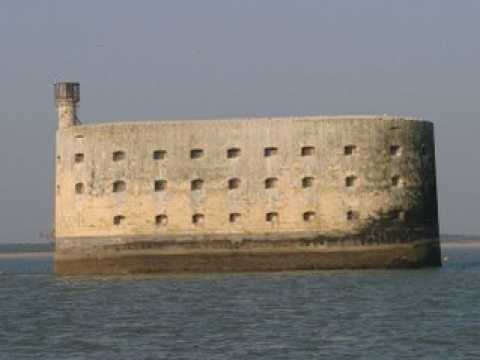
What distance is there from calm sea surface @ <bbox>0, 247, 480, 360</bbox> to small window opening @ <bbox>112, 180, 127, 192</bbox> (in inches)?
106

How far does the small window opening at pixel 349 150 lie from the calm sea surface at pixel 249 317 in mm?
3484

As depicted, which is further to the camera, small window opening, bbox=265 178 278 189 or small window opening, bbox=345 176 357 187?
small window opening, bbox=265 178 278 189

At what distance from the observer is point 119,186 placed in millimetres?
44969

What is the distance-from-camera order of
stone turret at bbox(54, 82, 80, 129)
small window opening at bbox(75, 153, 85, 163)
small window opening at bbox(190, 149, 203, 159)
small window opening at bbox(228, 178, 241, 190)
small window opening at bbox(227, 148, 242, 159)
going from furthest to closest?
stone turret at bbox(54, 82, 80, 129), small window opening at bbox(75, 153, 85, 163), small window opening at bbox(190, 149, 203, 159), small window opening at bbox(227, 148, 242, 159), small window opening at bbox(228, 178, 241, 190)

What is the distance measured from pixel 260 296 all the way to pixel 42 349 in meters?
10.1

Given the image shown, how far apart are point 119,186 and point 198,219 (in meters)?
2.59

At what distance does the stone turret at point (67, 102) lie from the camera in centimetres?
4806

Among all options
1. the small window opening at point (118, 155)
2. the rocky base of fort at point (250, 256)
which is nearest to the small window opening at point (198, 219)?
the rocky base of fort at point (250, 256)

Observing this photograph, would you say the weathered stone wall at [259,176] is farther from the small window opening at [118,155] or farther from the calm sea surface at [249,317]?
the calm sea surface at [249,317]

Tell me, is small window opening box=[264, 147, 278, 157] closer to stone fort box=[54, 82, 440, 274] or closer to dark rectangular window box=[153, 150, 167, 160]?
stone fort box=[54, 82, 440, 274]

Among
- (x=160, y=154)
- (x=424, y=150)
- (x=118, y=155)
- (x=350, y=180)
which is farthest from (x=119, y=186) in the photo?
→ (x=424, y=150)

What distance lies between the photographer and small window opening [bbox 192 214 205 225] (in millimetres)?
44406

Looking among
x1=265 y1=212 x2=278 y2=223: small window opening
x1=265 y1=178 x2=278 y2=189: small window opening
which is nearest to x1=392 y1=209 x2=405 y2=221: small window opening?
x1=265 y1=212 x2=278 y2=223: small window opening

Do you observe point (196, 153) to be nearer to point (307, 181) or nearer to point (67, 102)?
point (307, 181)
